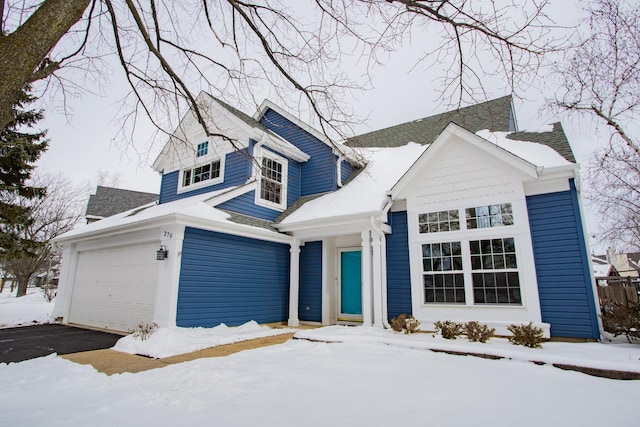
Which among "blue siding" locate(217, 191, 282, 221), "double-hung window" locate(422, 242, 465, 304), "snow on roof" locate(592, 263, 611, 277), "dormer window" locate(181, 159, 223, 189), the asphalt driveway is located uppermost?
"dormer window" locate(181, 159, 223, 189)

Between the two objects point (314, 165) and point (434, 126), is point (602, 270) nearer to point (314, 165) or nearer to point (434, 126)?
point (434, 126)

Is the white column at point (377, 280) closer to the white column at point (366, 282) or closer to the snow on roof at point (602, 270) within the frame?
the white column at point (366, 282)

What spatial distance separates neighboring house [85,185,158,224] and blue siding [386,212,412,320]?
766 inches

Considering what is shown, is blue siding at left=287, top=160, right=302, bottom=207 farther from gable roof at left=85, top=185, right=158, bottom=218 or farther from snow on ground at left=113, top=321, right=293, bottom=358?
gable roof at left=85, top=185, right=158, bottom=218

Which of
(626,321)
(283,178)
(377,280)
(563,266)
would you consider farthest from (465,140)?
(283,178)

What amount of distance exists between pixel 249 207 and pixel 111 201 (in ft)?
56.6

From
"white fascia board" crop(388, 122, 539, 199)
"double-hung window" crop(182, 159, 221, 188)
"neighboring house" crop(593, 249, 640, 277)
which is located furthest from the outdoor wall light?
"neighboring house" crop(593, 249, 640, 277)

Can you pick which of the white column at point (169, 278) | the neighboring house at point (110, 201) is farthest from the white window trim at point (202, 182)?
the neighboring house at point (110, 201)

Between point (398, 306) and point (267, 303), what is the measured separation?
3627 mm

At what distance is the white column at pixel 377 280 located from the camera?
8070 mm

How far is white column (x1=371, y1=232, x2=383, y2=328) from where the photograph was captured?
807cm

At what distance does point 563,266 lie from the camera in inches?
263

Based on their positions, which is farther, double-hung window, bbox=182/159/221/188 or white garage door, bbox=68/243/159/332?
double-hung window, bbox=182/159/221/188

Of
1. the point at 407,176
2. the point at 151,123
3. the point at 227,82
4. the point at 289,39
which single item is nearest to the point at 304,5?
the point at 289,39
